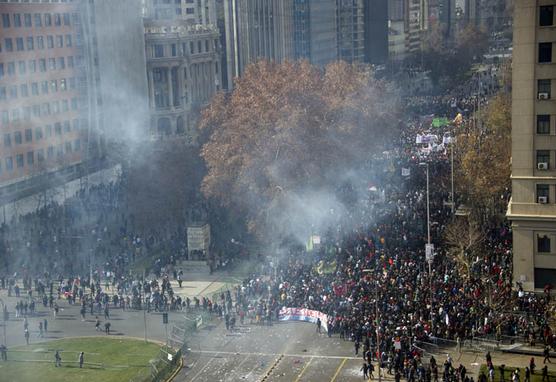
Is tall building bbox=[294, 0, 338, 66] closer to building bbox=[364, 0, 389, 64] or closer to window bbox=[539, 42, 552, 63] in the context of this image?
building bbox=[364, 0, 389, 64]

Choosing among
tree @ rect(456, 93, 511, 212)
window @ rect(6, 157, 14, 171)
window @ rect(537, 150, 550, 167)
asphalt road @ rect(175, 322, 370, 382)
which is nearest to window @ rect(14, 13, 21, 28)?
window @ rect(6, 157, 14, 171)

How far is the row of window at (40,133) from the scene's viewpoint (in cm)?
8325

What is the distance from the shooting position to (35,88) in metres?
86.5

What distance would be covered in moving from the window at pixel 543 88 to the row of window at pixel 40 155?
4573 centimetres

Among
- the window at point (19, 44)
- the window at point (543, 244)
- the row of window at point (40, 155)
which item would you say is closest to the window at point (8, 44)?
the window at point (19, 44)

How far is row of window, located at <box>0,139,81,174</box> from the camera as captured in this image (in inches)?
3274

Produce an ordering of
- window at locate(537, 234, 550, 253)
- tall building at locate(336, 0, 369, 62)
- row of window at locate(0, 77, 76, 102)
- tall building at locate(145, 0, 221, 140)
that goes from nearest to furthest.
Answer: window at locate(537, 234, 550, 253)
row of window at locate(0, 77, 76, 102)
tall building at locate(145, 0, 221, 140)
tall building at locate(336, 0, 369, 62)

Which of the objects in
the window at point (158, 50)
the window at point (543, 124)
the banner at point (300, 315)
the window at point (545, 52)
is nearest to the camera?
the banner at point (300, 315)

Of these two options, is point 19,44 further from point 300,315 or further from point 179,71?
point 300,315

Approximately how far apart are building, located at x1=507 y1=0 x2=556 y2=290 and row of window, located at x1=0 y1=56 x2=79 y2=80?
44.3 metres

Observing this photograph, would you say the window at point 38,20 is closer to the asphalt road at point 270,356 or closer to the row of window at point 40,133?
the row of window at point 40,133

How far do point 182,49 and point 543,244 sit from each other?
7486cm

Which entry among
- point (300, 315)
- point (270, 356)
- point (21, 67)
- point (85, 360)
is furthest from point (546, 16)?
point (21, 67)

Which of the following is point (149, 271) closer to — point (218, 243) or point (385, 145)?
point (218, 243)
